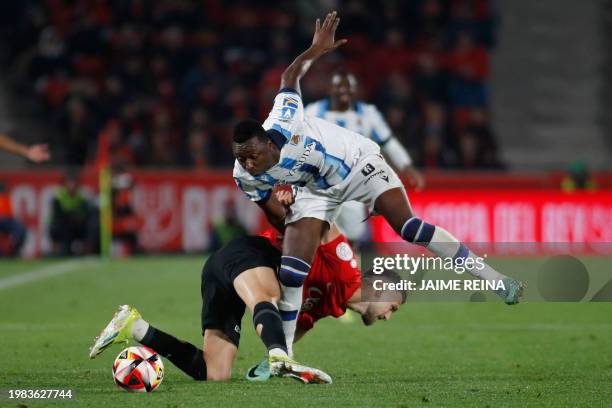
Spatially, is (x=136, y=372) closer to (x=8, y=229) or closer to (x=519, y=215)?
(x=8, y=229)

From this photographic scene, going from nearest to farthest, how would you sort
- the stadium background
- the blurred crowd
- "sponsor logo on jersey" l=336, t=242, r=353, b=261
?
1. "sponsor logo on jersey" l=336, t=242, r=353, b=261
2. the stadium background
3. the blurred crowd

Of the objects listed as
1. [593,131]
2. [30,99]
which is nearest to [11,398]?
[30,99]

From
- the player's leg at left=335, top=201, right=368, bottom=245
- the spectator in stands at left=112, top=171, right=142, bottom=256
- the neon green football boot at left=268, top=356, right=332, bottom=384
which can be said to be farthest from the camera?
the spectator in stands at left=112, top=171, right=142, bottom=256

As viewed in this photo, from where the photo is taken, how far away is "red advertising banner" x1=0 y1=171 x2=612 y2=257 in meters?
17.1

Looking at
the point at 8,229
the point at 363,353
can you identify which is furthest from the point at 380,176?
the point at 8,229

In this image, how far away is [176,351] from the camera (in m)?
6.85

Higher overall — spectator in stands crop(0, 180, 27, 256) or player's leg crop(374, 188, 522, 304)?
player's leg crop(374, 188, 522, 304)

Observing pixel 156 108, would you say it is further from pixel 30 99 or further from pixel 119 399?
pixel 119 399

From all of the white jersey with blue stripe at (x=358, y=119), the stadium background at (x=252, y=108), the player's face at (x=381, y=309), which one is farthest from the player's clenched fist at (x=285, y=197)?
the stadium background at (x=252, y=108)

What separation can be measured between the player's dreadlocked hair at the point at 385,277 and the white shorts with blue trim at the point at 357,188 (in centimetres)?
50

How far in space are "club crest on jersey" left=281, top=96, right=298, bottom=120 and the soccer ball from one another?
1.78 m

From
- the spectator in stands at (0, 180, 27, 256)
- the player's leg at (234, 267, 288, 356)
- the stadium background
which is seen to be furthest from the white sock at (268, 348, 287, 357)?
the spectator in stands at (0, 180, 27, 256)

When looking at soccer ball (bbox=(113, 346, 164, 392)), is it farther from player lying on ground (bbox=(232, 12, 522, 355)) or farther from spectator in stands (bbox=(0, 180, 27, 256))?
spectator in stands (bbox=(0, 180, 27, 256))

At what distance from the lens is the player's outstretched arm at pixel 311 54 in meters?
7.67
